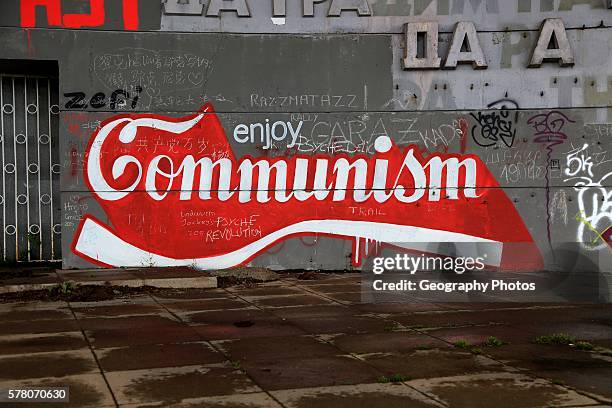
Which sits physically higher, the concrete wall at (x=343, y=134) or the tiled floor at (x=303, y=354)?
the concrete wall at (x=343, y=134)

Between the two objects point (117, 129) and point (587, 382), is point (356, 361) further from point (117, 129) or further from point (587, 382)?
point (117, 129)

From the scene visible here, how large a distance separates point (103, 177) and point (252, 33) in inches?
156

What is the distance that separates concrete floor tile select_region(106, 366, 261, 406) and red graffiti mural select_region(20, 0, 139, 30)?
8.53m

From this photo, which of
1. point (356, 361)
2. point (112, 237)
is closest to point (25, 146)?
point (112, 237)

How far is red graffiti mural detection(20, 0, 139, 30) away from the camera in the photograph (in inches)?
506

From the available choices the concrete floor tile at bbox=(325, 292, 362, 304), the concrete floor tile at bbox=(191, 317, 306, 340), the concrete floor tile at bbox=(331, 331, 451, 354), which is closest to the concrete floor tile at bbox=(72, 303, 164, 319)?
the concrete floor tile at bbox=(191, 317, 306, 340)

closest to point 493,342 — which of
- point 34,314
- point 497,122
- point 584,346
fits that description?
point 584,346

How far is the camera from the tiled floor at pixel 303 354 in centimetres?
577

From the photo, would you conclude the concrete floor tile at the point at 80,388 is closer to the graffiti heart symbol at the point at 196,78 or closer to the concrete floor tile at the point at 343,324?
the concrete floor tile at the point at 343,324

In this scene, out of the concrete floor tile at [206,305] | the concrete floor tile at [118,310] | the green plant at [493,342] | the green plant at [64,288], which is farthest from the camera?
the green plant at [64,288]

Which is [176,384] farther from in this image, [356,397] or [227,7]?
[227,7]

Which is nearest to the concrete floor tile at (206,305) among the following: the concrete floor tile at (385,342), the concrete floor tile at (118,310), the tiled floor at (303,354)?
the tiled floor at (303,354)

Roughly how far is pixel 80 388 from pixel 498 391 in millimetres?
3523
